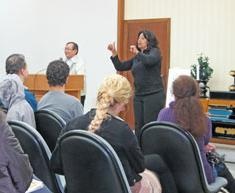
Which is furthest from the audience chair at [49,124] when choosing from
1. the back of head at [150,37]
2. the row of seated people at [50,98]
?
the back of head at [150,37]

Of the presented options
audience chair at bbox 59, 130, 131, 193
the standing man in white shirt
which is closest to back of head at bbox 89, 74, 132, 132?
audience chair at bbox 59, 130, 131, 193

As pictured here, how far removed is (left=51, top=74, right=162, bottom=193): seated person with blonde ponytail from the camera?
201 centimetres

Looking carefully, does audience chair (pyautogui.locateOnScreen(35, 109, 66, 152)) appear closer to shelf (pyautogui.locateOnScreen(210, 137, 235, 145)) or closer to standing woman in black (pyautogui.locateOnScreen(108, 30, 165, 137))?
standing woman in black (pyautogui.locateOnScreen(108, 30, 165, 137))

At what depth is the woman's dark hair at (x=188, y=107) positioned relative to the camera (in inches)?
102

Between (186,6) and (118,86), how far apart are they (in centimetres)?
522

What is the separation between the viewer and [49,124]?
275 cm

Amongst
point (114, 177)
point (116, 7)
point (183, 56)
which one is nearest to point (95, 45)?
point (116, 7)

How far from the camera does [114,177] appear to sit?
189 centimetres

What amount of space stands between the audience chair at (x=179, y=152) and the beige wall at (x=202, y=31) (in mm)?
4378

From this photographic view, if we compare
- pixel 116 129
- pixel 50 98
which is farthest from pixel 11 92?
pixel 116 129

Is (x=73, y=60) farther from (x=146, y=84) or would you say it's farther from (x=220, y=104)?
(x=220, y=104)

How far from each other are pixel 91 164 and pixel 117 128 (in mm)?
213

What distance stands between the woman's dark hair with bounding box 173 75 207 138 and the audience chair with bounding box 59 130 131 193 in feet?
2.63

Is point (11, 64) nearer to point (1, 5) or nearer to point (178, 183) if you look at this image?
point (178, 183)
